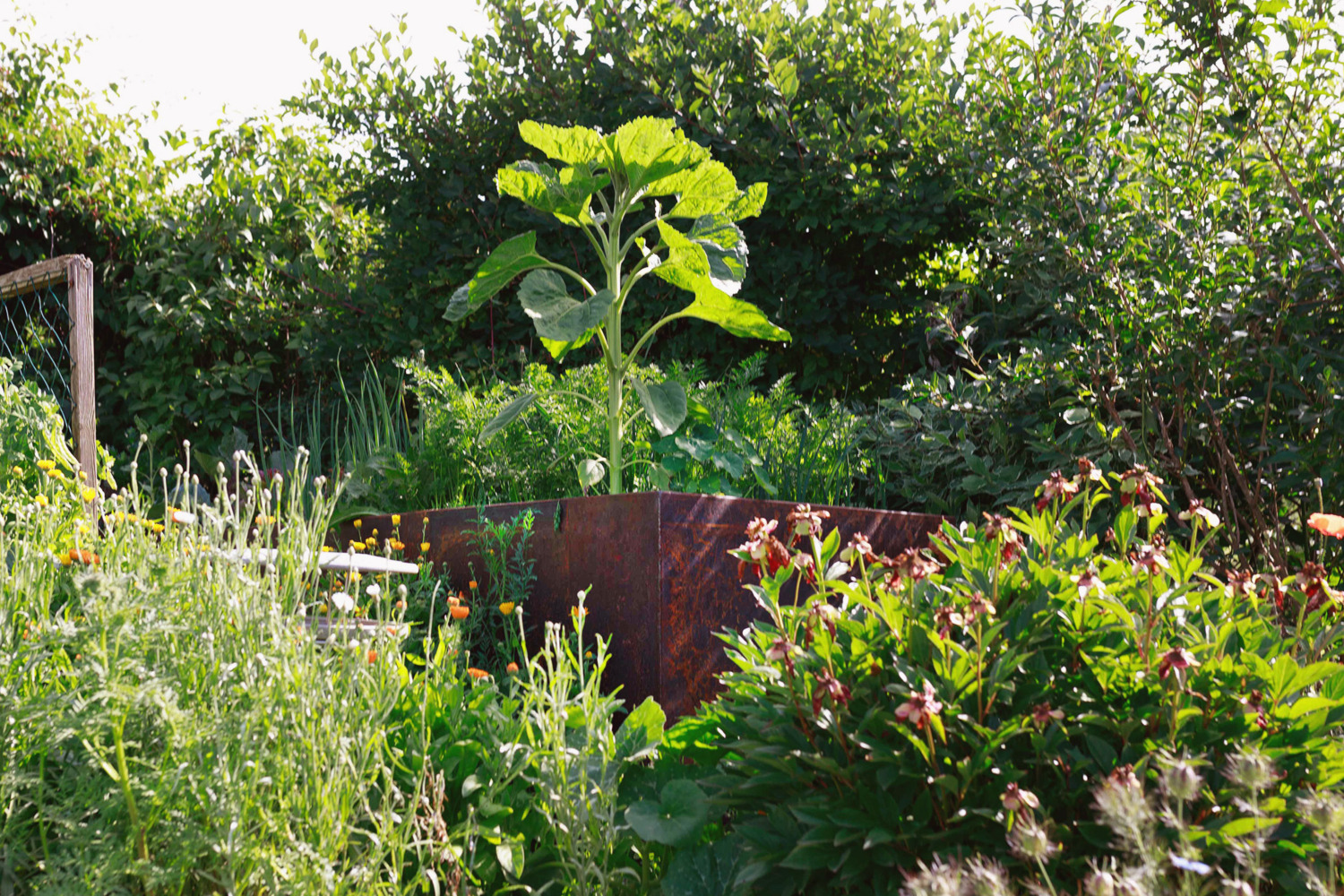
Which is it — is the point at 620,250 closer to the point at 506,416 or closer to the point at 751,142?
the point at 506,416

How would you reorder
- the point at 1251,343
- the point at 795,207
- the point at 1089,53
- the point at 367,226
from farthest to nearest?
1. the point at 367,226
2. the point at 795,207
3. the point at 1089,53
4. the point at 1251,343

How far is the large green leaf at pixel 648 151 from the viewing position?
308cm

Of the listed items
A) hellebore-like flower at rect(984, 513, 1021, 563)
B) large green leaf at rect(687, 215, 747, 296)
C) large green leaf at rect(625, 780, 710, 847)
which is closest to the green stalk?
large green leaf at rect(625, 780, 710, 847)

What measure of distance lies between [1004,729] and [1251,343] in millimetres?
2161

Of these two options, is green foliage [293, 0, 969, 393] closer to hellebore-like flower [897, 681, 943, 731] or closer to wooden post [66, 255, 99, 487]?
wooden post [66, 255, 99, 487]

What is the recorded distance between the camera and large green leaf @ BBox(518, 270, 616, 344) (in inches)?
119

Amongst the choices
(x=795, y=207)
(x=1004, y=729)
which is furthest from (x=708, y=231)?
(x=1004, y=729)

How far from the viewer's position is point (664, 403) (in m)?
3.05

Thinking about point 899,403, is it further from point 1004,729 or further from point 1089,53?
point 1004,729

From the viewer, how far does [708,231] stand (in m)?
3.25

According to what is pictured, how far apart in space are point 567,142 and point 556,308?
0.51 meters

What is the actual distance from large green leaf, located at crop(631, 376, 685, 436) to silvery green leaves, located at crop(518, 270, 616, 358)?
24 centimetres

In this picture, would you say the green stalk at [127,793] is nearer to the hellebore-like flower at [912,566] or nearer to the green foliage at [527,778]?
the green foliage at [527,778]

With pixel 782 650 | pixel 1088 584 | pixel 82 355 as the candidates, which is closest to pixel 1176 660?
pixel 1088 584
